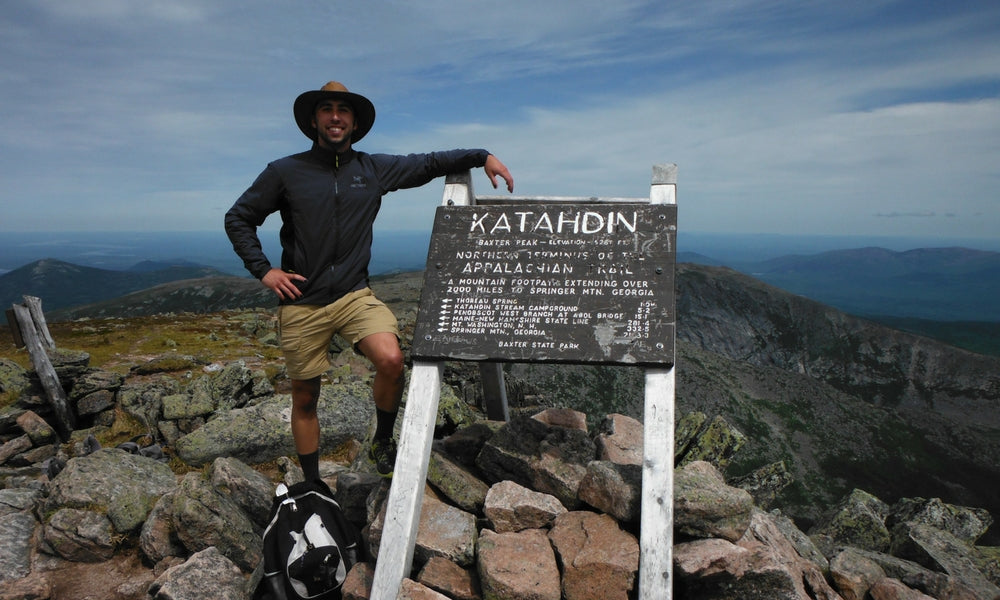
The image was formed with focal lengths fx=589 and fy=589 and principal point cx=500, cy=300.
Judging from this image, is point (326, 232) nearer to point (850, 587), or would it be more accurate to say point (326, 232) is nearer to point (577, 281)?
point (577, 281)

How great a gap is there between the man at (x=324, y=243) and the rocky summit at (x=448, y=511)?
1.67 m

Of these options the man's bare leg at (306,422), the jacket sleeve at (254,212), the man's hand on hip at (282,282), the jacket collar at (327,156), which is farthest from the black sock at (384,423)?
the jacket collar at (327,156)

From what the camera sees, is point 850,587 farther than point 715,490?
Yes

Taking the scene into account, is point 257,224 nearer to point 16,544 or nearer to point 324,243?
point 324,243

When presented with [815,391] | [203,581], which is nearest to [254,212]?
[203,581]

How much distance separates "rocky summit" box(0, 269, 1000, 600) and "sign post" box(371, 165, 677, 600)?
2.22 ft

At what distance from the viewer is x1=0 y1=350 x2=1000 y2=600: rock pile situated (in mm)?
6191

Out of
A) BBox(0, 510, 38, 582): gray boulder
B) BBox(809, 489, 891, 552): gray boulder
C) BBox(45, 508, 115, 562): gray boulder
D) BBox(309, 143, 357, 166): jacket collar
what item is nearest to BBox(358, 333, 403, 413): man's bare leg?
BBox(309, 143, 357, 166): jacket collar

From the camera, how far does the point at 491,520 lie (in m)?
6.86

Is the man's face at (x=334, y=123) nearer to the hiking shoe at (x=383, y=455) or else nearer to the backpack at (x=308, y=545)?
the hiking shoe at (x=383, y=455)

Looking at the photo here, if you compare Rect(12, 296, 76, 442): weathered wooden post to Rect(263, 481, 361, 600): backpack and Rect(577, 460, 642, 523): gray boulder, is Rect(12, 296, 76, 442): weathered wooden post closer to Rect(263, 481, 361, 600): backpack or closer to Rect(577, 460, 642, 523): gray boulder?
Rect(263, 481, 361, 600): backpack

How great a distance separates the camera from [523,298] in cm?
680

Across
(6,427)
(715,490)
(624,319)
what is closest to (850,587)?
(715,490)

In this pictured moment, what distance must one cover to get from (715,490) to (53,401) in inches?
665
